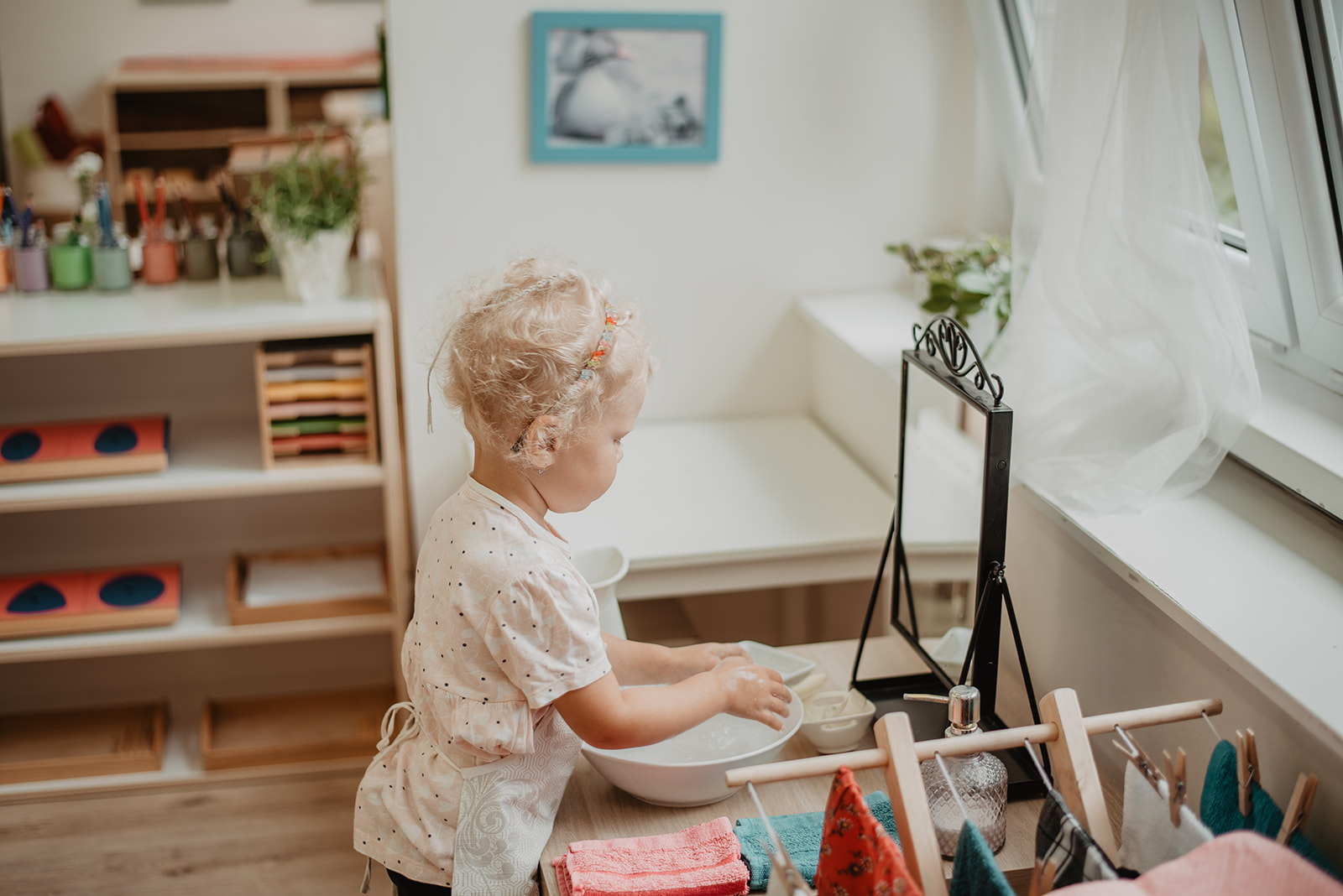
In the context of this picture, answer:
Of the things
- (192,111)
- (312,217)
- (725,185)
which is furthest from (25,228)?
(192,111)

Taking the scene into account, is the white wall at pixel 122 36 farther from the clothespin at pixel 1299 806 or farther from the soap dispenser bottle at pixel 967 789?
the clothespin at pixel 1299 806

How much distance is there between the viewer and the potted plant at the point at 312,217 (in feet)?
6.92

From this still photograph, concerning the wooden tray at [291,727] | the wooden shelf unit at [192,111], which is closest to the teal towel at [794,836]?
the wooden tray at [291,727]

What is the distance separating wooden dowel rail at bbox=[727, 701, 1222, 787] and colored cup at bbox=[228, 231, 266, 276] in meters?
1.76

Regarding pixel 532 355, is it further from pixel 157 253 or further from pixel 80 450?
pixel 157 253

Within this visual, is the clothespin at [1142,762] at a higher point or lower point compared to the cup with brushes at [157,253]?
lower

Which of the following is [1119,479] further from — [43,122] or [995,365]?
[43,122]

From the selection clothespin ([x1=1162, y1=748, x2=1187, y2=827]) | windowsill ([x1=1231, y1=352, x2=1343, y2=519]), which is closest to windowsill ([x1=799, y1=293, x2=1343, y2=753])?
windowsill ([x1=1231, y1=352, x2=1343, y2=519])

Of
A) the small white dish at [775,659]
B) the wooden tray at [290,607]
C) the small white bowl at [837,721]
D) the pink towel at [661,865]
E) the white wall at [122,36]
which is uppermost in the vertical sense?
the white wall at [122,36]

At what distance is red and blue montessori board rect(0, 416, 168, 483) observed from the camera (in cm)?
206

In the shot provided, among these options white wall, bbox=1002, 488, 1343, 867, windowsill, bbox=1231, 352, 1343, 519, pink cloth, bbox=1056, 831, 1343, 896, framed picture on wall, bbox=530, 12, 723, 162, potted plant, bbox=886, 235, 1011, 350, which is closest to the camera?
pink cloth, bbox=1056, 831, 1343, 896

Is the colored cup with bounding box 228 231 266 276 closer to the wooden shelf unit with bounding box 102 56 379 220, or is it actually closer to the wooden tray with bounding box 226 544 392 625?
the wooden tray with bounding box 226 544 392 625

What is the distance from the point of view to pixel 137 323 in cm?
201

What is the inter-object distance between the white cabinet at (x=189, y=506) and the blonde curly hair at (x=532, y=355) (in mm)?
1041
